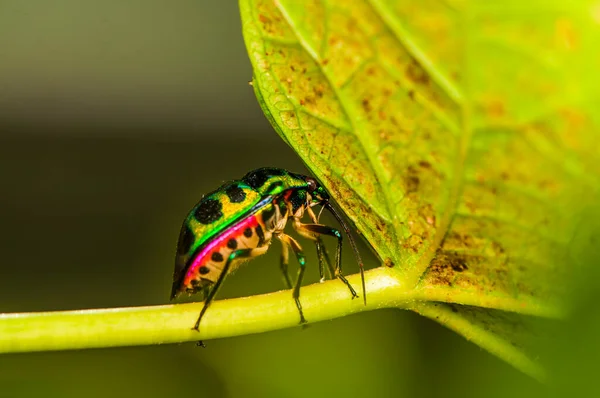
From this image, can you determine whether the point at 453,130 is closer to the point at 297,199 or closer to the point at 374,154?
the point at 374,154

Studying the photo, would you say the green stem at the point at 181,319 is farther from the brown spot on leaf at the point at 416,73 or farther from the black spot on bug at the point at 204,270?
the black spot on bug at the point at 204,270

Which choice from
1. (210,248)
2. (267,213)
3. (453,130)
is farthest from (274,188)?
(453,130)

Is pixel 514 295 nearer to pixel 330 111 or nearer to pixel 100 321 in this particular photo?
pixel 330 111

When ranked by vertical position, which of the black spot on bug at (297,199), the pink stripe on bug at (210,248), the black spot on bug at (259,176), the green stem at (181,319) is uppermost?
the black spot on bug at (259,176)

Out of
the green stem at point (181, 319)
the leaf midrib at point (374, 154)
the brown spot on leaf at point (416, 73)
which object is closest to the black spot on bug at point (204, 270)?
the green stem at point (181, 319)

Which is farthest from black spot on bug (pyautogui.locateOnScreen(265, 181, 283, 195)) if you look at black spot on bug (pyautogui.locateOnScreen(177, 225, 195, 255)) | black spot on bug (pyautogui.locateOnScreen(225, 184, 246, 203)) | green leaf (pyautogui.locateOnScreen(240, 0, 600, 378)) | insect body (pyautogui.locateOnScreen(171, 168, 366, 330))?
green leaf (pyautogui.locateOnScreen(240, 0, 600, 378))

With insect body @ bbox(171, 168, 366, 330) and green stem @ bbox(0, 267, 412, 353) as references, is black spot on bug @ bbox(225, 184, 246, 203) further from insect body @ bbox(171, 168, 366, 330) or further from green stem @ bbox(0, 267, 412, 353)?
green stem @ bbox(0, 267, 412, 353)

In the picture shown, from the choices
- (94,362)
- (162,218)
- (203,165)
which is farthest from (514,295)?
(203,165)
